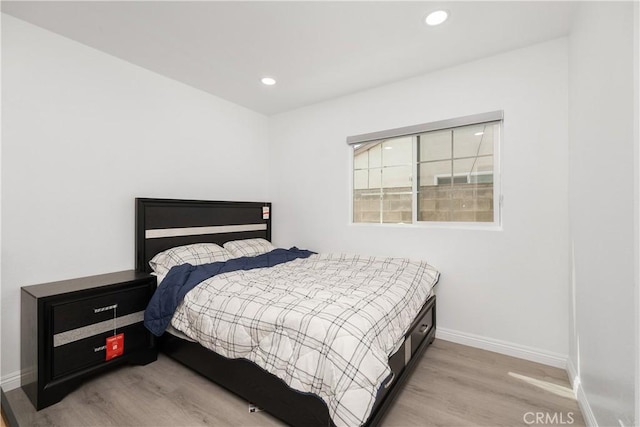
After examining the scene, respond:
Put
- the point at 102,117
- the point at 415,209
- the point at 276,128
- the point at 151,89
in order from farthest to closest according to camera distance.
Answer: the point at 276,128 → the point at 415,209 → the point at 151,89 → the point at 102,117

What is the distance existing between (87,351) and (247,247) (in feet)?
5.25

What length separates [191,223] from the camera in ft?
9.70

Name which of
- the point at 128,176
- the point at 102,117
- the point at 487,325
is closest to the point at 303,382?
the point at 487,325

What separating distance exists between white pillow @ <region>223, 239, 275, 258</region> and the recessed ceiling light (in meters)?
2.66

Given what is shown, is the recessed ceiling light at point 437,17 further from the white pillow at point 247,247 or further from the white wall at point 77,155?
the white pillow at point 247,247

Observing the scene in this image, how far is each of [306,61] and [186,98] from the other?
1.40 m

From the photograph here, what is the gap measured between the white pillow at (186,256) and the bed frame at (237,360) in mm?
142

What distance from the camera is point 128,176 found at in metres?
2.55

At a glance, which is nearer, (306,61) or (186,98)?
(306,61)

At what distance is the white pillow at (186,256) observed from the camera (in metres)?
2.50

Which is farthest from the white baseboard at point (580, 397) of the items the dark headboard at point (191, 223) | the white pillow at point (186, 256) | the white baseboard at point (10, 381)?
the white baseboard at point (10, 381)

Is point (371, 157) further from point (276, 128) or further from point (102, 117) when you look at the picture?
point (102, 117)

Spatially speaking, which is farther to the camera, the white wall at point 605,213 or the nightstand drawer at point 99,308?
the nightstand drawer at point 99,308

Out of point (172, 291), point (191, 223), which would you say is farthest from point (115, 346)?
point (191, 223)
